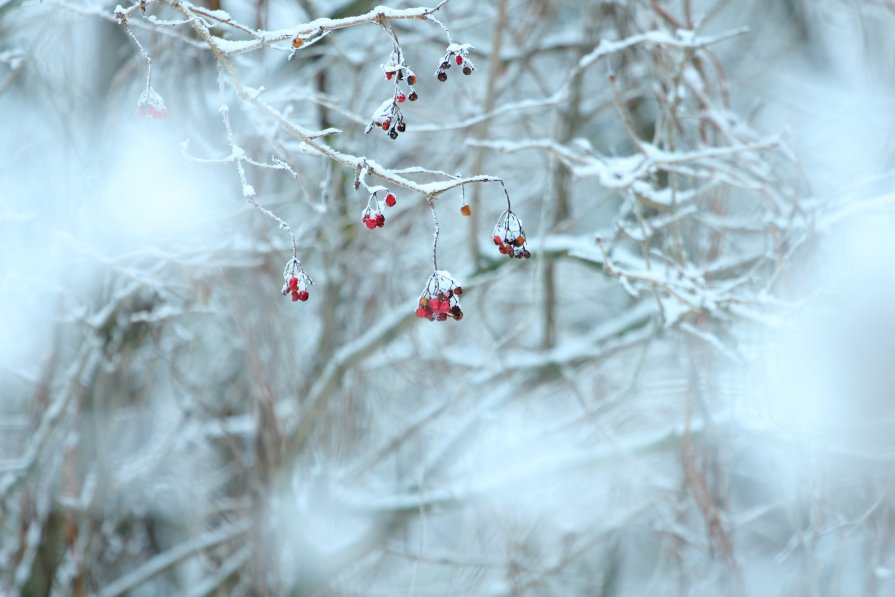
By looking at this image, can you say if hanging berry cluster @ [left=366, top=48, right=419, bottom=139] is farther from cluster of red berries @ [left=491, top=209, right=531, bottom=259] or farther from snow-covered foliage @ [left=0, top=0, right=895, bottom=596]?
snow-covered foliage @ [left=0, top=0, right=895, bottom=596]

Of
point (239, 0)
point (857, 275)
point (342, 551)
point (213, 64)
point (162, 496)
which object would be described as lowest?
point (342, 551)

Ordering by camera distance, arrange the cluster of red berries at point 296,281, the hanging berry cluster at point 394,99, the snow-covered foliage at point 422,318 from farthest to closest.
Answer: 1. the snow-covered foliage at point 422,318
2. the cluster of red berries at point 296,281
3. the hanging berry cluster at point 394,99

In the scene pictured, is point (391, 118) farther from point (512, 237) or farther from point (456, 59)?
point (512, 237)

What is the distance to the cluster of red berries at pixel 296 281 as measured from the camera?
139 centimetres

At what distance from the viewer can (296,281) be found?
4.59ft

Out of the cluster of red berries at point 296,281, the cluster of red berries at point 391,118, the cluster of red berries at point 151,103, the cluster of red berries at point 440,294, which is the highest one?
the cluster of red berries at point 151,103

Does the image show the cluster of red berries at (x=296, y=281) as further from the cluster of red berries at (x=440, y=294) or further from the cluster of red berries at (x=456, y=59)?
the cluster of red berries at (x=456, y=59)

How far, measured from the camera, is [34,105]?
12.7 feet

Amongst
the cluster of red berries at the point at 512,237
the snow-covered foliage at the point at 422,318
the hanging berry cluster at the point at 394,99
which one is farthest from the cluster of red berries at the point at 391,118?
the snow-covered foliage at the point at 422,318

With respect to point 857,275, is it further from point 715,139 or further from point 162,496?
point 162,496

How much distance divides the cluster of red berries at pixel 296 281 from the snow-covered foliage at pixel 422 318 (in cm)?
68

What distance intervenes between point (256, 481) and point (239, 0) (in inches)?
93.7

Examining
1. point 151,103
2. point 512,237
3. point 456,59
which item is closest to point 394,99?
point 456,59

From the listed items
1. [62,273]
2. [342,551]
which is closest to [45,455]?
[62,273]
